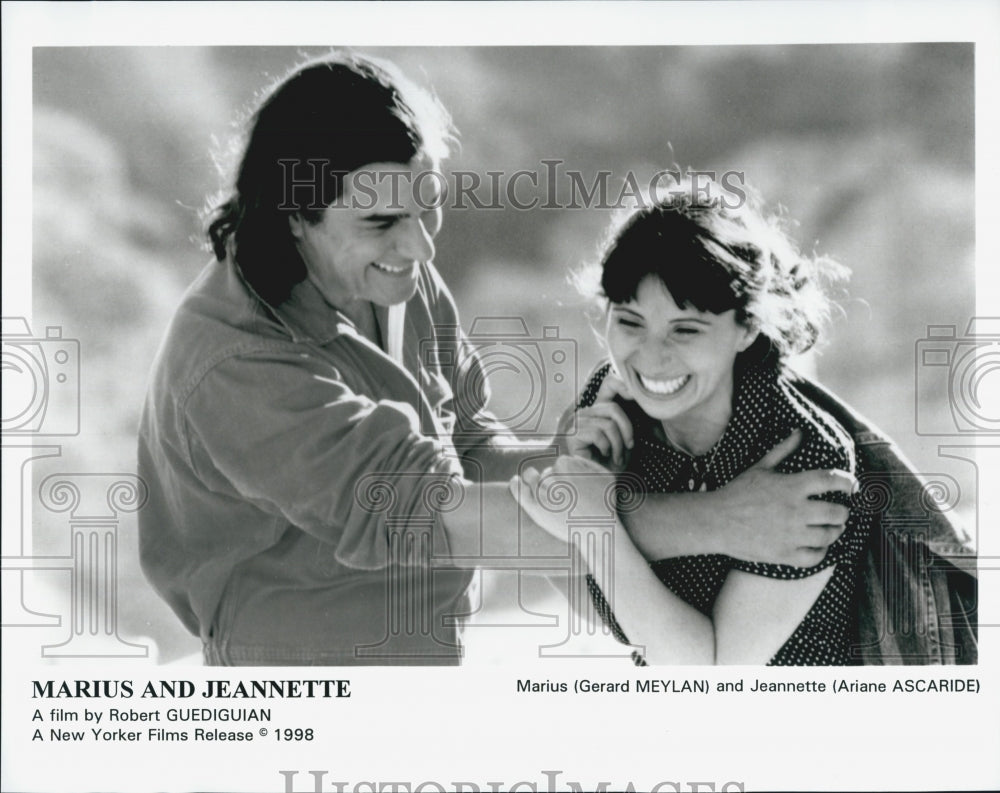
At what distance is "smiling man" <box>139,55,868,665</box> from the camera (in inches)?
91.0

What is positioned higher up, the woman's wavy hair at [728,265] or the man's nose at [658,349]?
the woman's wavy hair at [728,265]

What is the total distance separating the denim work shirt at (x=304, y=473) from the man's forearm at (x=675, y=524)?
1.26ft

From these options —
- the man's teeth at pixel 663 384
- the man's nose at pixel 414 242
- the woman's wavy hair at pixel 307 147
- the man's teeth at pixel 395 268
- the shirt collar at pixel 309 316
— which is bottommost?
the man's teeth at pixel 663 384

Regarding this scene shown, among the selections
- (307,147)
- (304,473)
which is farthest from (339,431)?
(307,147)

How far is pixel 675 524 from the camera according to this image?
7.68ft

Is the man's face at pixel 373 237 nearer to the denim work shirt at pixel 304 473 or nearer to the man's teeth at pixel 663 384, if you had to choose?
the denim work shirt at pixel 304 473

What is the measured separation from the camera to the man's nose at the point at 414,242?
237 centimetres

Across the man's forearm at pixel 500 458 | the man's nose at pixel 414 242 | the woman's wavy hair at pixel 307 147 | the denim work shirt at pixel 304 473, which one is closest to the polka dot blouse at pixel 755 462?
the man's forearm at pixel 500 458

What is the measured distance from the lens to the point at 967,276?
7.96 feet

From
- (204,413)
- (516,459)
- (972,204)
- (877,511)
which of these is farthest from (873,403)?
(204,413)

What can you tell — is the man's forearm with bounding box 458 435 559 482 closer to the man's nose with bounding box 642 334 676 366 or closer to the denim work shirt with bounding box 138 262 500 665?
the denim work shirt with bounding box 138 262 500 665

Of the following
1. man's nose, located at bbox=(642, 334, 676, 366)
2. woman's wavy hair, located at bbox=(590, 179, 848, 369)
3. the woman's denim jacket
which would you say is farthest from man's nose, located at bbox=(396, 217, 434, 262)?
the woman's denim jacket

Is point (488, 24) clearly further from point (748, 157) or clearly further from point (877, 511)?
point (877, 511)

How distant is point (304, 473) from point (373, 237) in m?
0.55
